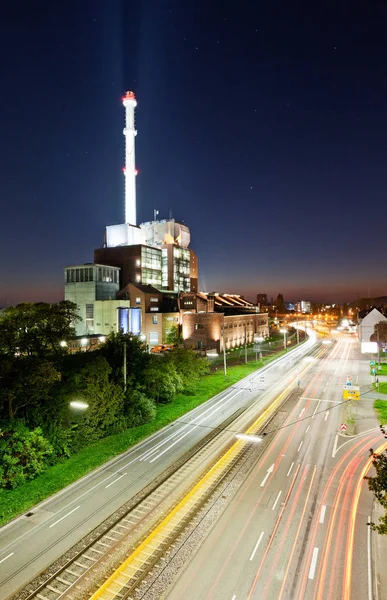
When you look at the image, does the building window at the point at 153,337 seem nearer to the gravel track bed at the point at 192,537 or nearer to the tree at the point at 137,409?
the tree at the point at 137,409

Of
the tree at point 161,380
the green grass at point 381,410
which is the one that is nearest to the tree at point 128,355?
the tree at point 161,380

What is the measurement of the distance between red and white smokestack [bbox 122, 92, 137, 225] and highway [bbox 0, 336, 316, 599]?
10103cm

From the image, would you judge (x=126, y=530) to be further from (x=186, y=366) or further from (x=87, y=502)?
(x=186, y=366)

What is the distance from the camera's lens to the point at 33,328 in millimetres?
38562

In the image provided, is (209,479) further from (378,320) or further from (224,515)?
(378,320)

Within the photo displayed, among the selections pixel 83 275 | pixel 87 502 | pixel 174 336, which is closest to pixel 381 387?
pixel 87 502

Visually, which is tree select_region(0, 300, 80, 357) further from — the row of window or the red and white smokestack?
the red and white smokestack

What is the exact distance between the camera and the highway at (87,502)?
1709cm

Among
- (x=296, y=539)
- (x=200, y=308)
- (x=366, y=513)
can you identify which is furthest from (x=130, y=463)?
(x=200, y=308)

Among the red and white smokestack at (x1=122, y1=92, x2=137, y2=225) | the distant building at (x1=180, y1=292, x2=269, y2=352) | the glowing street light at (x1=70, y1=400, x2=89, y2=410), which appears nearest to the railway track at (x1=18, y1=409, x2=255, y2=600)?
the glowing street light at (x1=70, y1=400, x2=89, y2=410)

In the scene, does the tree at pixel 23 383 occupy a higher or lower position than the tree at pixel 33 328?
lower

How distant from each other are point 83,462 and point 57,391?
6.46m

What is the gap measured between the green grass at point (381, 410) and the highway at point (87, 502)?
1325cm

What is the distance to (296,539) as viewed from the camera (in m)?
17.9
